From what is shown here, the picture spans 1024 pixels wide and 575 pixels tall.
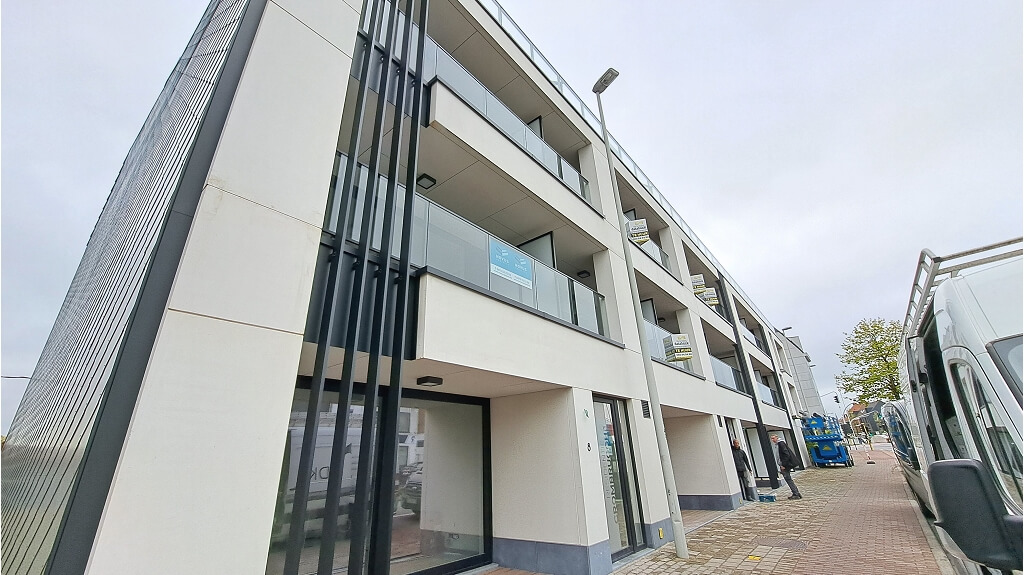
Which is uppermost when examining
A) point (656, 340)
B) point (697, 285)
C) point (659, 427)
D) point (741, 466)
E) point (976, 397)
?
point (697, 285)

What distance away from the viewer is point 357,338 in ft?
14.6

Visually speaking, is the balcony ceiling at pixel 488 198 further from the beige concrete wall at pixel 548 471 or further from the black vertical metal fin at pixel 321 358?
the beige concrete wall at pixel 548 471

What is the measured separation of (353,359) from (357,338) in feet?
0.81

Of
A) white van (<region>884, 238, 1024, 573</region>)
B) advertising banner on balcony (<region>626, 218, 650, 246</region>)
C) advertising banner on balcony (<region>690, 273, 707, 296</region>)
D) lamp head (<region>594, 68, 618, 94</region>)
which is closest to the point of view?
white van (<region>884, 238, 1024, 573</region>)

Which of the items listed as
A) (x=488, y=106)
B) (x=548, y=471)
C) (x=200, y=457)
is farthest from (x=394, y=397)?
(x=488, y=106)

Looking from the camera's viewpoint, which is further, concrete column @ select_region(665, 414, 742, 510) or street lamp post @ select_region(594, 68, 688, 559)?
concrete column @ select_region(665, 414, 742, 510)

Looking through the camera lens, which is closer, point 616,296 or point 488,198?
point 488,198

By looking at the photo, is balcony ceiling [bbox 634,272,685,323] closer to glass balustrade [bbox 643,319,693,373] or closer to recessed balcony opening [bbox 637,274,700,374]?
recessed balcony opening [bbox 637,274,700,374]

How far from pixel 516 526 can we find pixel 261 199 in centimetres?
625

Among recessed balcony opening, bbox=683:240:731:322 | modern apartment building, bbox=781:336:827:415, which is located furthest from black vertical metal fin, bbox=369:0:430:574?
modern apartment building, bbox=781:336:827:415

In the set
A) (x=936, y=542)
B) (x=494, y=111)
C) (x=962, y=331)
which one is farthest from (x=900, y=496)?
(x=494, y=111)

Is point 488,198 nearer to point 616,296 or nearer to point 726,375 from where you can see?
point 616,296

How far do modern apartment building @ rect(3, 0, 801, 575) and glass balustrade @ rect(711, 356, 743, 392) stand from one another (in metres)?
3.91

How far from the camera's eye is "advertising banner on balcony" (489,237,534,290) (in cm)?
667
